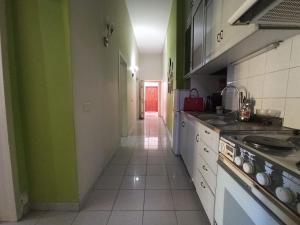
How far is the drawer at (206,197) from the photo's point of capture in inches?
50.4

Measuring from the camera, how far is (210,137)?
4.46ft

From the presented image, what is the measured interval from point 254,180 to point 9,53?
1853 millimetres

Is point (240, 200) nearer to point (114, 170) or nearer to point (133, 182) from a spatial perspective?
point (133, 182)

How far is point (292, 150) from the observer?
30.9 inches

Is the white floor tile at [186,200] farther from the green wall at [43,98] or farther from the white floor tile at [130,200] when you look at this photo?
the green wall at [43,98]

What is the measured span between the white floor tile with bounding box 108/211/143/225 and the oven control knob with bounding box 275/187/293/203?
1215 mm

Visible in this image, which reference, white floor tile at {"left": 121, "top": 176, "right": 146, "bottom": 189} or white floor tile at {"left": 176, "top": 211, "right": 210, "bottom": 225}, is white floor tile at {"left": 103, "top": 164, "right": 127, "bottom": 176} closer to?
white floor tile at {"left": 121, "top": 176, "right": 146, "bottom": 189}

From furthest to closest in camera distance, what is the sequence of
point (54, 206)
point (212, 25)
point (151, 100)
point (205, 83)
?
point (151, 100), point (205, 83), point (212, 25), point (54, 206)

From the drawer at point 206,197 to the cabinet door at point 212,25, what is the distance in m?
1.22

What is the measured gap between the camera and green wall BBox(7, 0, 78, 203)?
1465 mm

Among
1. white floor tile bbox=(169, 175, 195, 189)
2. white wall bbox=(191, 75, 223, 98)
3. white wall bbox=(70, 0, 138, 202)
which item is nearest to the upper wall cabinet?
white wall bbox=(191, 75, 223, 98)

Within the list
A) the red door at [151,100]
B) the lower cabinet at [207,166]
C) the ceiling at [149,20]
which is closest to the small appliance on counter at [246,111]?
the lower cabinet at [207,166]

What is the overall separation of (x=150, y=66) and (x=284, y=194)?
8.32 meters

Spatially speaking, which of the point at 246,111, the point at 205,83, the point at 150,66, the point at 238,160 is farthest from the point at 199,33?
the point at 150,66
